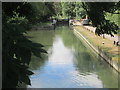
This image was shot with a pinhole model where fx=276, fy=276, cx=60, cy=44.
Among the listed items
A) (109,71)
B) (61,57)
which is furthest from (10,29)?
(61,57)

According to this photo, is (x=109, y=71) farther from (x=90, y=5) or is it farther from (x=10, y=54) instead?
(x=10, y=54)

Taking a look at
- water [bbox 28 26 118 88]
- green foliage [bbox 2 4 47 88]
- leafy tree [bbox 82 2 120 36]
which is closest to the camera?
green foliage [bbox 2 4 47 88]

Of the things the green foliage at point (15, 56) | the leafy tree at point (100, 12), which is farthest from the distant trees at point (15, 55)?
the leafy tree at point (100, 12)

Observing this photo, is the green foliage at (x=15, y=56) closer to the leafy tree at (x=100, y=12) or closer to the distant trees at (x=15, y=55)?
the distant trees at (x=15, y=55)

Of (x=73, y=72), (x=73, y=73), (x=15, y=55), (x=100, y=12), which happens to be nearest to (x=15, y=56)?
(x=15, y=55)

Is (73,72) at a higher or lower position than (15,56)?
lower

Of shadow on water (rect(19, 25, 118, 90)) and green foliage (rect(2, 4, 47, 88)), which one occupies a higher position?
green foliage (rect(2, 4, 47, 88))

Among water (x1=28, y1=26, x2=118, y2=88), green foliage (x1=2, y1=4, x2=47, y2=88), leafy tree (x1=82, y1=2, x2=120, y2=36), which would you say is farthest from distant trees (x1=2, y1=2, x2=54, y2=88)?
leafy tree (x1=82, y1=2, x2=120, y2=36)

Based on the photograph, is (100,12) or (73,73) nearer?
(100,12)

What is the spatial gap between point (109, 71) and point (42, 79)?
471 cm

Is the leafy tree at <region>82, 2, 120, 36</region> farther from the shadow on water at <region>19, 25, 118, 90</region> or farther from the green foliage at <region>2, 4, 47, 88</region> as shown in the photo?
the green foliage at <region>2, 4, 47, 88</region>

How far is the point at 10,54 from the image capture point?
3512 mm

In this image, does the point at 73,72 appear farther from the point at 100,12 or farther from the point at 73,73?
the point at 100,12

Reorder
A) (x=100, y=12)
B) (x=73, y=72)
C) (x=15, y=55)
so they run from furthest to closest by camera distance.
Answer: (x=73, y=72), (x=100, y=12), (x=15, y=55)
